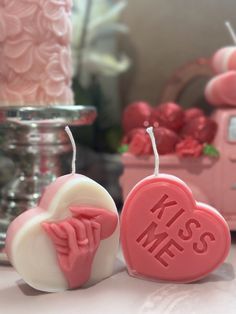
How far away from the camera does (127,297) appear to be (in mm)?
757

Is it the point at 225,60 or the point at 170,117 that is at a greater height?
the point at 225,60

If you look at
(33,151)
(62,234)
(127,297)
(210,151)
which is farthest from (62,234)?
(210,151)

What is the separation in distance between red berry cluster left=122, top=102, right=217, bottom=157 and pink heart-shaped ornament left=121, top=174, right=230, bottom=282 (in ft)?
0.64

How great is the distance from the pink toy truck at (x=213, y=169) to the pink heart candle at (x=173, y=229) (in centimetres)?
18

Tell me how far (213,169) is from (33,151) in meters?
0.31

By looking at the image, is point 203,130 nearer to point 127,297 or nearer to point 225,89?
point 225,89

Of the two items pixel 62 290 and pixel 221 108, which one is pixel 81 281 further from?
pixel 221 108

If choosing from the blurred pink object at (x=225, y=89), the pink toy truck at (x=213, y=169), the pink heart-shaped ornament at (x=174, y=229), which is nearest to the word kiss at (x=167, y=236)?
the pink heart-shaped ornament at (x=174, y=229)

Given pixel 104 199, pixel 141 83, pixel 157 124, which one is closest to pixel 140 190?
pixel 104 199

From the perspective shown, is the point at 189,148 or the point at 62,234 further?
the point at 189,148

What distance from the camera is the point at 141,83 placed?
53.7 inches

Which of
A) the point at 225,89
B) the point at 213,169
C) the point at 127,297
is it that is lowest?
the point at 127,297

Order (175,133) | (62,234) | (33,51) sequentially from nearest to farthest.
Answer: (62,234) → (33,51) → (175,133)

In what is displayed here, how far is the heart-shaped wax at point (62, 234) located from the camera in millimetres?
754
